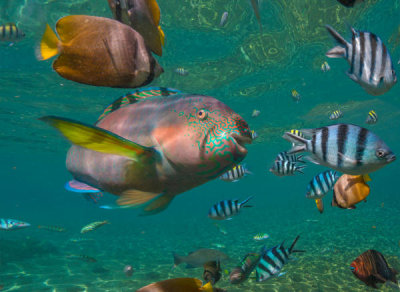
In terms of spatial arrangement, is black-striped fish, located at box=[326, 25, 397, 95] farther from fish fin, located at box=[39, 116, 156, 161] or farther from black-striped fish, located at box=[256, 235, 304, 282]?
black-striped fish, located at box=[256, 235, 304, 282]

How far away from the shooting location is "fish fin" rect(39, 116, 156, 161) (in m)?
0.97

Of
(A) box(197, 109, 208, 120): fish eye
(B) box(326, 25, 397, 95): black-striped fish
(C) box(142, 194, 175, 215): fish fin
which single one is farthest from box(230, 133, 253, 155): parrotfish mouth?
(B) box(326, 25, 397, 95): black-striped fish

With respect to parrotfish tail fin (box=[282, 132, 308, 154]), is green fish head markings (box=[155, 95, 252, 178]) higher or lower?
higher

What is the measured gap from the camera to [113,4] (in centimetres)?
145

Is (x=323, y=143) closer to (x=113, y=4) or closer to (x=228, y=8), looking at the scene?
(x=113, y=4)

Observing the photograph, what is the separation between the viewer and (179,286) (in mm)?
967

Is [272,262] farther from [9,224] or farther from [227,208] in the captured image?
[9,224]

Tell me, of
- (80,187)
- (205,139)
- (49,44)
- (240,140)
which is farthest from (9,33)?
(240,140)

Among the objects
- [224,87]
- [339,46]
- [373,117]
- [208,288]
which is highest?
[339,46]

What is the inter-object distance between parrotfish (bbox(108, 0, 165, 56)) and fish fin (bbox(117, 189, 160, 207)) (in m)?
0.88

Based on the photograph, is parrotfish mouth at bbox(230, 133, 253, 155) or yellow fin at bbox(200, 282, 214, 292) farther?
parrotfish mouth at bbox(230, 133, 253, 155)

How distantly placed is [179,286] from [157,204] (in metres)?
0.63

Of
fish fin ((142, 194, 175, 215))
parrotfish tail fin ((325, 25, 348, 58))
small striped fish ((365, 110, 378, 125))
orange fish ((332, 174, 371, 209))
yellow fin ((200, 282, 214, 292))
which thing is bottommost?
small striped fish ((365, 110, 378, 125))

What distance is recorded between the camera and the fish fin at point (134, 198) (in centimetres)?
143
